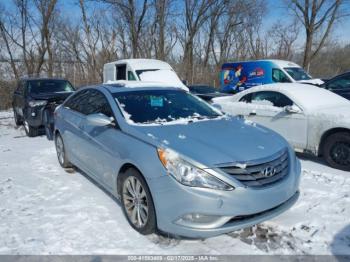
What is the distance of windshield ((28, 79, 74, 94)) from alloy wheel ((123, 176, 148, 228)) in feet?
24.1

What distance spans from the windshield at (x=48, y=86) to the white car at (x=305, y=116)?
6.01 m

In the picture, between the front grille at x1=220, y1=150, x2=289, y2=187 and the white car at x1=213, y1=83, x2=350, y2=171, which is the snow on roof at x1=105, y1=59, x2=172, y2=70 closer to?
the white car at x1=213, y1=83, x2=350, y2=171

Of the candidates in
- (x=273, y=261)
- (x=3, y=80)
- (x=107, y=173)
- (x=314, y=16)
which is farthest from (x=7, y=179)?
→ (x=314, y=16)

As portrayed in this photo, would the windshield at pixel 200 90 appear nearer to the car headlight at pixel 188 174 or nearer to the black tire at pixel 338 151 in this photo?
the black tire at pixel 338 151

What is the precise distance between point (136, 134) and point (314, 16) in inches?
958

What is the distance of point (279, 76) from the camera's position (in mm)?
14148

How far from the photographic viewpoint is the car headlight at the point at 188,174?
111 inches

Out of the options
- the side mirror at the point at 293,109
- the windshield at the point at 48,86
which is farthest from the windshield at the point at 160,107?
the windshield at the point at 48,86

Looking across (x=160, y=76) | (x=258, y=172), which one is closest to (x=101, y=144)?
(x=258, y=172)

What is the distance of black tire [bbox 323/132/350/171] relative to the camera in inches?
204

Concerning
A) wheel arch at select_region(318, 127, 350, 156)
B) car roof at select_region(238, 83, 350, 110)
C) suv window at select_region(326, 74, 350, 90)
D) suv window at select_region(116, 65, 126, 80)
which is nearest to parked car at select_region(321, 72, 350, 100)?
suv window at select_region(326, 74, 350, 90)

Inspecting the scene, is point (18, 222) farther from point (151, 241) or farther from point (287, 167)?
point (287, 167)

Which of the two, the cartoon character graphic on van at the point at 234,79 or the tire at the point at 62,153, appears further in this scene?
the cartoon character graphic on van at the point at 234,79

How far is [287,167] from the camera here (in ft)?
10.9
